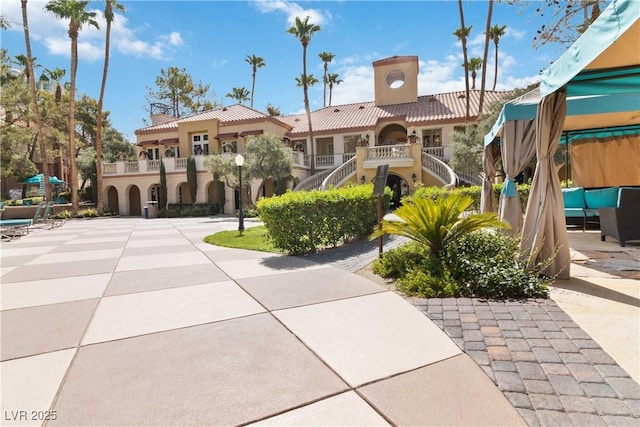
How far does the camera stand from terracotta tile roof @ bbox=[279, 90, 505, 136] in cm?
2456

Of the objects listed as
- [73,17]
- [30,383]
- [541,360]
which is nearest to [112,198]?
[73,17]

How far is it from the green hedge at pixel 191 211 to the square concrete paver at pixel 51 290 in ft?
62.7

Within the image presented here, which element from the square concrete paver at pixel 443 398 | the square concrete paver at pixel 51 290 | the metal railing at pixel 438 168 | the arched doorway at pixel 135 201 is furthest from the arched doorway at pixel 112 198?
the square concrete paver at pixel 443 398

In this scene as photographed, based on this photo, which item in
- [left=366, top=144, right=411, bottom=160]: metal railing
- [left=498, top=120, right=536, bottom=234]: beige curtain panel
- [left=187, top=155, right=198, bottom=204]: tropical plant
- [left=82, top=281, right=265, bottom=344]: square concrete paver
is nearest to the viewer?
[left=82, top=281, right=265, bottom=344]: square concrete paver

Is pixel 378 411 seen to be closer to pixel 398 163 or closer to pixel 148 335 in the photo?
pixel 148 335

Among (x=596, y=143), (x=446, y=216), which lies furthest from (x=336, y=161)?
→ (x=446, y=216)

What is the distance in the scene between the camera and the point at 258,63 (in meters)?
44.3

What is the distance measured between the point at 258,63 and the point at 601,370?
47652mm

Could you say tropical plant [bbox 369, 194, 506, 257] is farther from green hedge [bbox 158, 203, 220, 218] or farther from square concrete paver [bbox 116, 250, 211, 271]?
green hedge [bbox 158, 203, 220, 218]

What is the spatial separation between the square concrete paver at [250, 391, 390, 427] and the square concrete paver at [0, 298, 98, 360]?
2512 mm

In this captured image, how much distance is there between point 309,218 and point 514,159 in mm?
4338

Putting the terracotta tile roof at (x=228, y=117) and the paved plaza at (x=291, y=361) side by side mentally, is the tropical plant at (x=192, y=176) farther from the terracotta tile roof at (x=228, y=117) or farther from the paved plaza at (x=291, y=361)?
the paved plaza at (x=291, y=361)

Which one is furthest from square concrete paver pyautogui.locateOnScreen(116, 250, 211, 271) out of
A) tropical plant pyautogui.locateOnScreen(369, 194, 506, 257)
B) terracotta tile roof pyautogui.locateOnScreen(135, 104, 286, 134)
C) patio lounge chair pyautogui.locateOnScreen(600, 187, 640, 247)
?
terracotta tile roof pyautogui.locateOnScreen(135, 104, 286, 134)

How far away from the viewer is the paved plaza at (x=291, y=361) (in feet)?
7.52
